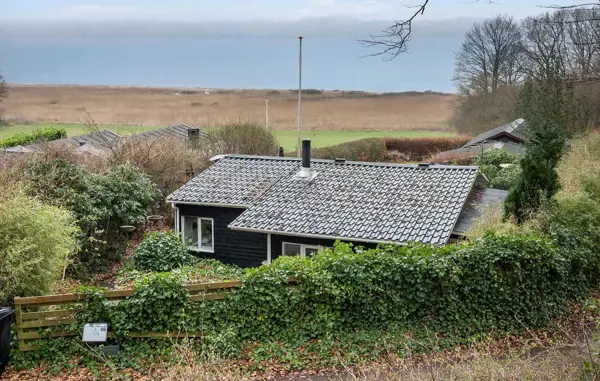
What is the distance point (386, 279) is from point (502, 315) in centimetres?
269

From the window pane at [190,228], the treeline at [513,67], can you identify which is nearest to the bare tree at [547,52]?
the treeline at [513,67]

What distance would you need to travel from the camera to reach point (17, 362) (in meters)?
11.3

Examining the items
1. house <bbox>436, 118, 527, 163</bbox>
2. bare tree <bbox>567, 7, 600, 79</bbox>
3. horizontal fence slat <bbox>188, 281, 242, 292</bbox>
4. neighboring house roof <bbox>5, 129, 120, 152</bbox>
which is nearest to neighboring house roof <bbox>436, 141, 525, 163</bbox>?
house <bbox>436, 118, 527, 163</bbox>

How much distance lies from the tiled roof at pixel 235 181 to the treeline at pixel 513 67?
1532cm

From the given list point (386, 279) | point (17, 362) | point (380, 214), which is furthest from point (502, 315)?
point (17, 362)

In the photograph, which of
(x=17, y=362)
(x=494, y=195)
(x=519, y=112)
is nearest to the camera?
(x=17, y=362)

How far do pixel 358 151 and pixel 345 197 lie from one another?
29633mm

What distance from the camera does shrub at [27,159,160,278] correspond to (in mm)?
19422

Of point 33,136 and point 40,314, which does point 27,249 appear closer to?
point 40,314

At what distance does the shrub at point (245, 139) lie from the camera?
34781 millimetres

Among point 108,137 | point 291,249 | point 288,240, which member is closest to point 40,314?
point 288,240

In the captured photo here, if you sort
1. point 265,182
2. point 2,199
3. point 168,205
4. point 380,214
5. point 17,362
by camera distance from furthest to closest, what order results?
point 168,205 → point 265,182 → point 380,214 → point 2,199 → point 17,362

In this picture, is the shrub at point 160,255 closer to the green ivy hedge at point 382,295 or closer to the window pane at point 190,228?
the window pane at point 190,228

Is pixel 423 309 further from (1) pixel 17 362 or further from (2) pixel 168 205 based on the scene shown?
(2) pixel 168 205
